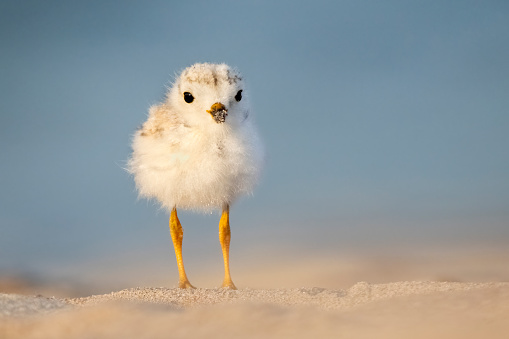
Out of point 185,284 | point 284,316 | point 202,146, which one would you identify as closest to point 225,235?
point 185,284

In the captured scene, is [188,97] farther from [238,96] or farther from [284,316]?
[284,316]

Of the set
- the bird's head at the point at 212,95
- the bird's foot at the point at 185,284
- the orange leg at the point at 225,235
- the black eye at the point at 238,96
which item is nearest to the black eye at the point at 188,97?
the bird's head at the point at 212,95

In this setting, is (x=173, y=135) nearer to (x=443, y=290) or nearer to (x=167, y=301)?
(x=167, y=301)

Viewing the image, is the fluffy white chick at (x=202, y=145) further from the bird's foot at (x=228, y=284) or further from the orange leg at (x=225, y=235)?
the orange leg at (x=225, y=235)

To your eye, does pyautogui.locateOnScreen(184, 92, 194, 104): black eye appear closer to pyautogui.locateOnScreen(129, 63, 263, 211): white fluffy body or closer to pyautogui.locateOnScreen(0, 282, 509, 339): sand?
pyautogui.locateOnScreen(129, 63, 263, 211): white fluffy body

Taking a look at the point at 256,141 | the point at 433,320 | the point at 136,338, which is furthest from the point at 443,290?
the point at 136,338

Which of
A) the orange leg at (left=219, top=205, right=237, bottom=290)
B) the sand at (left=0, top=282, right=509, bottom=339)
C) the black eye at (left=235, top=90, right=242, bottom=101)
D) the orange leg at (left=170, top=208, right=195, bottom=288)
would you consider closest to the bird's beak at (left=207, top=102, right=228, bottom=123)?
the black eye at (left=235, top=90, right=242, bottom=101)
